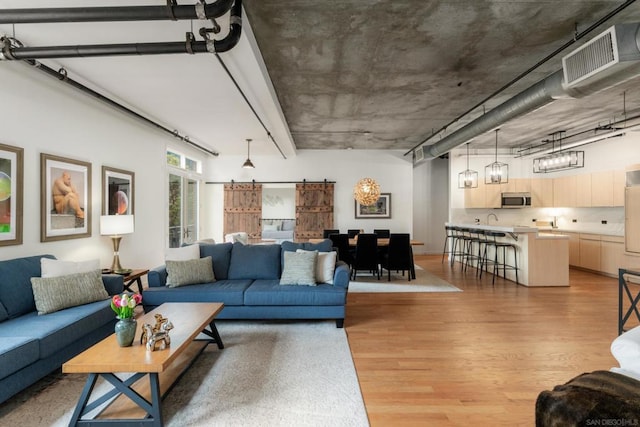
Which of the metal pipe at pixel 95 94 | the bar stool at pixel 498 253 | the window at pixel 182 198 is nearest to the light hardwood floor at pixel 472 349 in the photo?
the bar stool at pixel 498 253

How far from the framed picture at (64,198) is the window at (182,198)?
8.33 ft

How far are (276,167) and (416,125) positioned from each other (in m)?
4.13

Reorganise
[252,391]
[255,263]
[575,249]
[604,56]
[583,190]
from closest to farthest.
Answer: [252,391]
[604,56]
[255,263]
[583,190]
[575,249]

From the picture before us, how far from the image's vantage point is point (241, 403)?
7.40 ft

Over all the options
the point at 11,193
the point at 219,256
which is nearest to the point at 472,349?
the point at 219,256

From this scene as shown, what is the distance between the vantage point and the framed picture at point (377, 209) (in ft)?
Result: 29.2

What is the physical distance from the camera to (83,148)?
166 inches

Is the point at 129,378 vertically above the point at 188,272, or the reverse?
the point at 188,272

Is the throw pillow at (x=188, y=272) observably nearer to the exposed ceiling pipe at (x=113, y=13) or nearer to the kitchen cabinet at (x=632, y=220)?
the exposed ceiling pipe at (x=113, y=13)

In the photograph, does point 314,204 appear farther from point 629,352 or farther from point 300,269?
point 629,352

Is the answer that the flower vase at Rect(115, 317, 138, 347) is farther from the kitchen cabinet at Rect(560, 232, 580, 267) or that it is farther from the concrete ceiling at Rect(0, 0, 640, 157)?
the kitchen cabinet at Rect(560, 232, 580, 267)

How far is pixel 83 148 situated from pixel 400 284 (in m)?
5.46

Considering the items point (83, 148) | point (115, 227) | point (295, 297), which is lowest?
point (295, 297)

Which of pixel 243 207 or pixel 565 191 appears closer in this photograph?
pixel 565 191
